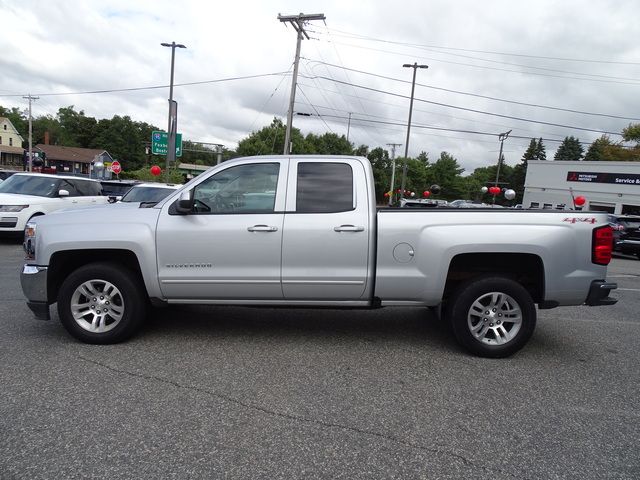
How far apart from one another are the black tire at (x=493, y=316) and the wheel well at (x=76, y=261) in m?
3.21

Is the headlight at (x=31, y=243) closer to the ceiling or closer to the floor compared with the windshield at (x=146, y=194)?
closer to the floor

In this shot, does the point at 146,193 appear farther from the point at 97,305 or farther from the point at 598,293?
the point at 598,293

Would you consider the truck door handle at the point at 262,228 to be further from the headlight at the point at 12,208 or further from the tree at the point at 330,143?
the tree at the point at 330,143

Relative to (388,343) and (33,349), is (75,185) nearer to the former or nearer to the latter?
(33,349)

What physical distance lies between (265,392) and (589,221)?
11.1ft

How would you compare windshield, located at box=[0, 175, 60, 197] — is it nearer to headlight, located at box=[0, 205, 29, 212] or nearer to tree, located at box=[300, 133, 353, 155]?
headlight, located at box=[0, 205, 29, 212]

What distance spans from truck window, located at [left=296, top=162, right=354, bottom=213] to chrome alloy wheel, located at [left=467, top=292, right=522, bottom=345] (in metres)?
1.58

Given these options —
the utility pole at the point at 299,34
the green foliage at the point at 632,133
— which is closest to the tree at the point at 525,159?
the green foliage at the point at 632,133

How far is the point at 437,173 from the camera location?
9825cm

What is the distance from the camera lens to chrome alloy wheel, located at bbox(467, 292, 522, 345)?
445 cm

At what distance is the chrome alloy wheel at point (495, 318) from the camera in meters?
4.45

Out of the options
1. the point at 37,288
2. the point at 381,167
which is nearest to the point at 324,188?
the point at 37,288

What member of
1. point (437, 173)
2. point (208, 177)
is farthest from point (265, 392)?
point (437, 173)

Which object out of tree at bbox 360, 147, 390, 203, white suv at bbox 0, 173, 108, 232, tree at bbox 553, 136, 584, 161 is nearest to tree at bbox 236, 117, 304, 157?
tree at bbox 360, 147, 390, 203
